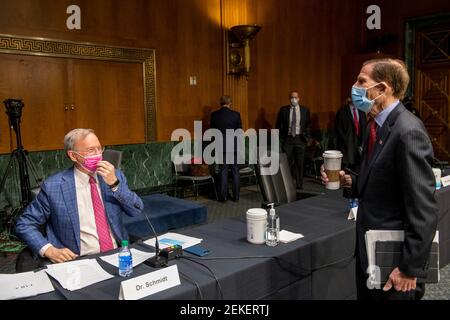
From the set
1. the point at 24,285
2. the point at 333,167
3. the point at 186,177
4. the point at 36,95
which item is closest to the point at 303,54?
the point at 186,177

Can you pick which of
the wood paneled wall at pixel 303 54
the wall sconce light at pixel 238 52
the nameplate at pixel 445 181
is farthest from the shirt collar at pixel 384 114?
the wood paneled wall at pixel 303 54

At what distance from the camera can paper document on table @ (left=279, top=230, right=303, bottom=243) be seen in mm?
2225

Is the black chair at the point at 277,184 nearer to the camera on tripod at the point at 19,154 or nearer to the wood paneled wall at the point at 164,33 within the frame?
→ the camera on tripod at the point at 19,154

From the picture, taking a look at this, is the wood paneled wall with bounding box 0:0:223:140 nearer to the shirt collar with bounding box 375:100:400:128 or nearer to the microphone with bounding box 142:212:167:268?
the microphone with bounding box 142:212:167:268

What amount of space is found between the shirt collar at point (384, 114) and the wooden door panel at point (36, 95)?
4.43 meters

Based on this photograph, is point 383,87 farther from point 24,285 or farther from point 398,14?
point 398,14

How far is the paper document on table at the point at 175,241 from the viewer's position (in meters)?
2.16

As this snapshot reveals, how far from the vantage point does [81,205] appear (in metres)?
2.37

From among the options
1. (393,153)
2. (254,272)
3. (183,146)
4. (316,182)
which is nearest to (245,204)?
(183,146)

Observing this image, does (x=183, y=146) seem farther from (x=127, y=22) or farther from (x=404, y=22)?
(x=404, y=22)

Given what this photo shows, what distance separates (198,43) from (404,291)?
5.71 m

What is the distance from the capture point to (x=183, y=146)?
6570mm

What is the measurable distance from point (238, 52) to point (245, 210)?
277 centimetres

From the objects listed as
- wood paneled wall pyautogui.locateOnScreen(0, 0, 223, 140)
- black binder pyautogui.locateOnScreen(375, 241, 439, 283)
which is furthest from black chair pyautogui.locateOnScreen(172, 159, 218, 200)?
black binder pyautogui.locateOnScreen(375, 241, 439, 283)
